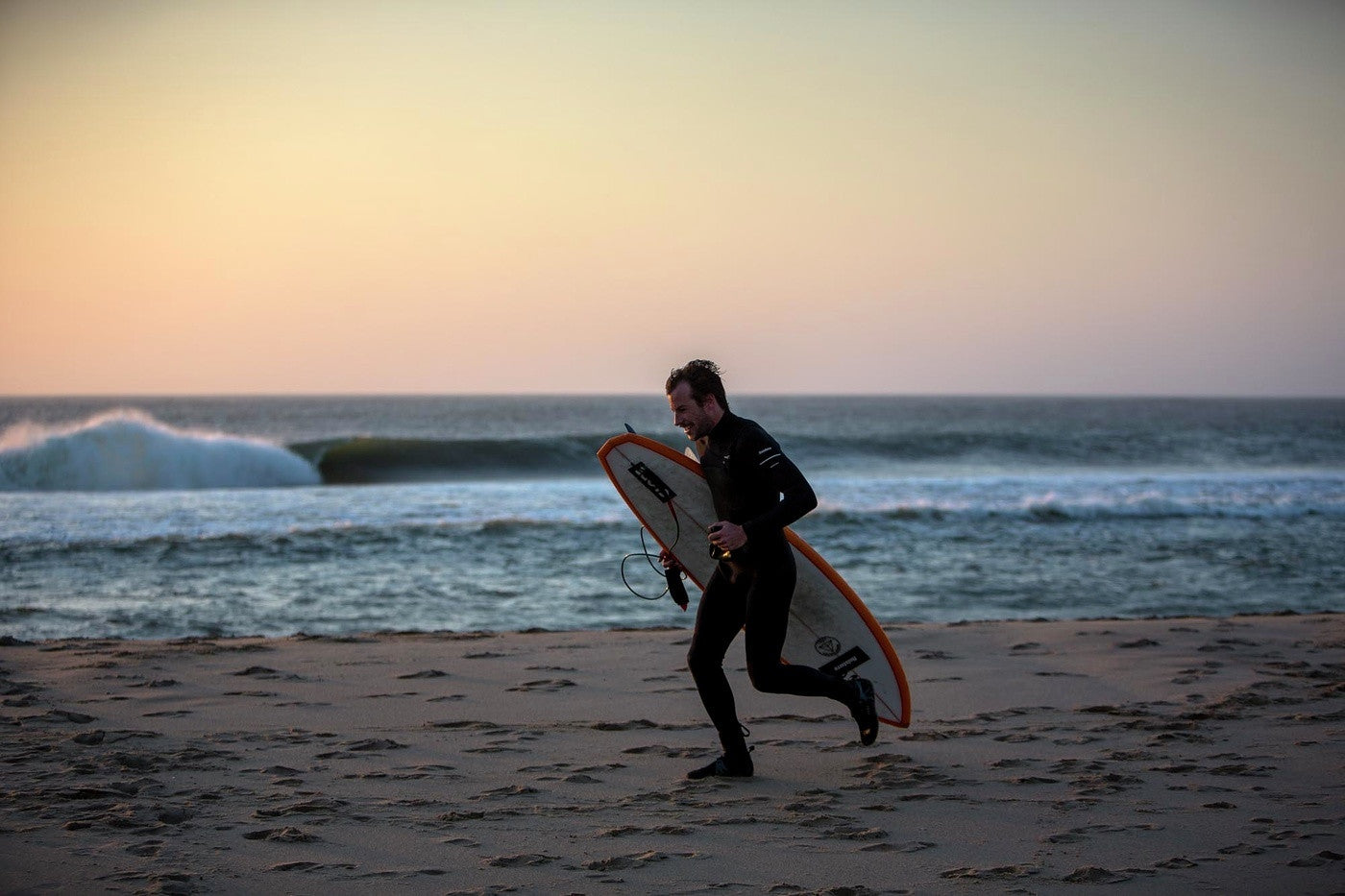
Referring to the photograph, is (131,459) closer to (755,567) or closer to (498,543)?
(498,543)

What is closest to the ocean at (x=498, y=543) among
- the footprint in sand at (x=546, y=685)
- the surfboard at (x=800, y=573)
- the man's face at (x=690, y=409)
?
the footprint in sand at (x=546, y=685)

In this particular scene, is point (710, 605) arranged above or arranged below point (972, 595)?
above

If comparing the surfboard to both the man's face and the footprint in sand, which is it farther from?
the footprint in sand

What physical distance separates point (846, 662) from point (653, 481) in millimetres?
1171

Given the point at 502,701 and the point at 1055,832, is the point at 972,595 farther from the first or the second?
the point at 1055,832

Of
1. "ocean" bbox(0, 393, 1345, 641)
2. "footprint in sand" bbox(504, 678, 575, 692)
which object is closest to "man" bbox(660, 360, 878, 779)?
"footprint in sand" bbox(504, 678, 575, 692)

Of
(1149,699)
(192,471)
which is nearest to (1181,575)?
(1149,699)

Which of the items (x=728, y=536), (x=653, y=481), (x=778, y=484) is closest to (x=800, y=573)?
(x=653, y=481)

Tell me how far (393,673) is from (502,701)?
96cm

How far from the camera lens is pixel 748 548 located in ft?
13.7

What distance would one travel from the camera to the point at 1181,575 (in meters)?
11.3

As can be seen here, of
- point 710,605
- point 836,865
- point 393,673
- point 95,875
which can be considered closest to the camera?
point 95,875

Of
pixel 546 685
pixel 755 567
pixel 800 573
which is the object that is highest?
pixel 755 567

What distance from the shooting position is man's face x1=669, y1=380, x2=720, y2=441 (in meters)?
4.17
